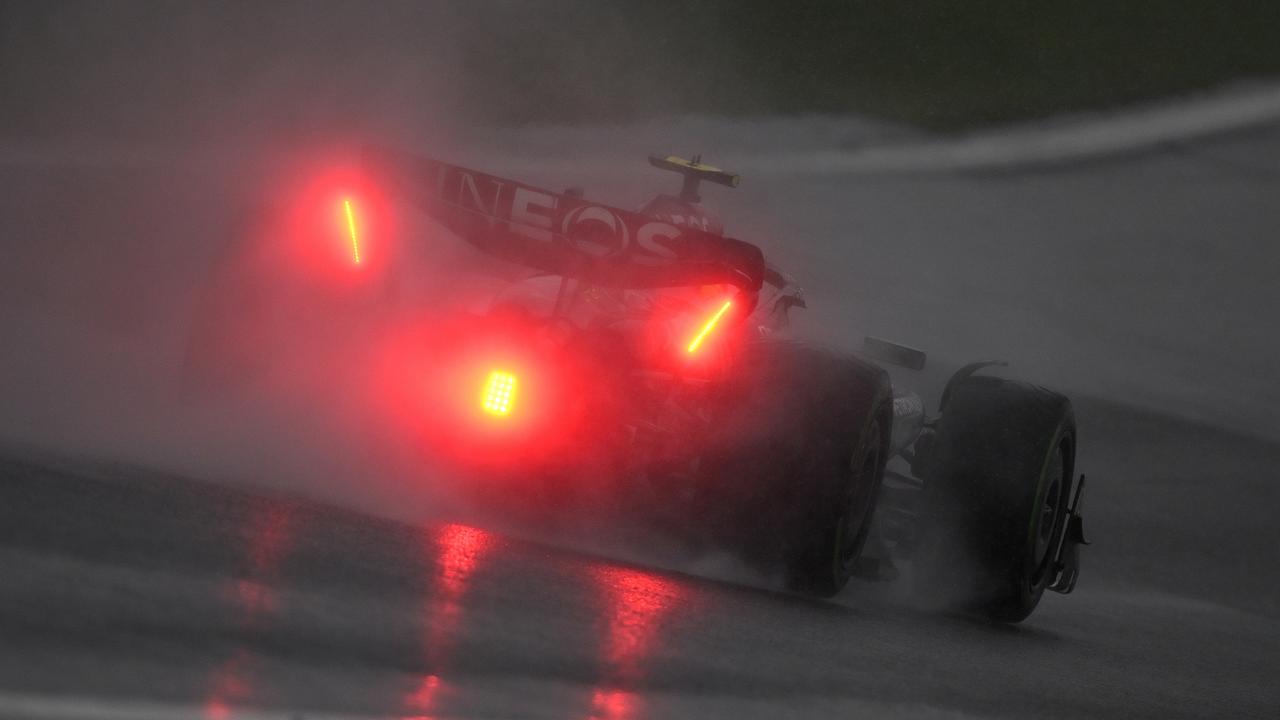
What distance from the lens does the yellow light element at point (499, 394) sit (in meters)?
6.70

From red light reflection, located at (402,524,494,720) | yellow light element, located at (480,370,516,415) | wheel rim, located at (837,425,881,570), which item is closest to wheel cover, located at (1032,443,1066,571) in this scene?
wheel rim, located at (837,425,881,570)

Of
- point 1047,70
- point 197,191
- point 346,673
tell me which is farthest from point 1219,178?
point 346,673

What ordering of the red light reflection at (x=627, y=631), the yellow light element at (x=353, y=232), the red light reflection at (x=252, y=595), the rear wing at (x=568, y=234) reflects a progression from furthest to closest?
the yellow light element at (x=353, y=232) → the rear wing at (x=568, y=234) → the red light reflection at (x=627, y=631) → the red light reflection at (x=252, y=595)

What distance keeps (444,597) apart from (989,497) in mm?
3109

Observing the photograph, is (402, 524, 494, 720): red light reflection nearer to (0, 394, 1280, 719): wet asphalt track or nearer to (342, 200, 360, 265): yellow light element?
(0, 394, 1280, 719): wet asphalt track

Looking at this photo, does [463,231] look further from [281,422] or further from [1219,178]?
[1219,178]

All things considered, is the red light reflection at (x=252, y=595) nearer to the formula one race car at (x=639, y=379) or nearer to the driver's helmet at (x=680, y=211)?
the formula one race car at (x=639, y=379)

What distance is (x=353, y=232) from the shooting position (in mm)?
7066

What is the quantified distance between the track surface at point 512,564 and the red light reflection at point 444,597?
0.01m

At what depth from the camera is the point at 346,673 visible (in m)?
4.08

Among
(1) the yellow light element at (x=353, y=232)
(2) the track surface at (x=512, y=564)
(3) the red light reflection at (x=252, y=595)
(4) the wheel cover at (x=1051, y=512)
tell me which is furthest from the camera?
(4) the wheel cover at (x=1051, y=512)

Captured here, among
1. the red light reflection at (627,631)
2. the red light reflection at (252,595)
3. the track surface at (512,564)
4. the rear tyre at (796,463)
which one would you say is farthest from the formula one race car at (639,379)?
the red light reflection at (252,595)

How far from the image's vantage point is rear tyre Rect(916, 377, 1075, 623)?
7652mm

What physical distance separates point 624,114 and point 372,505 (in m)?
12.7
